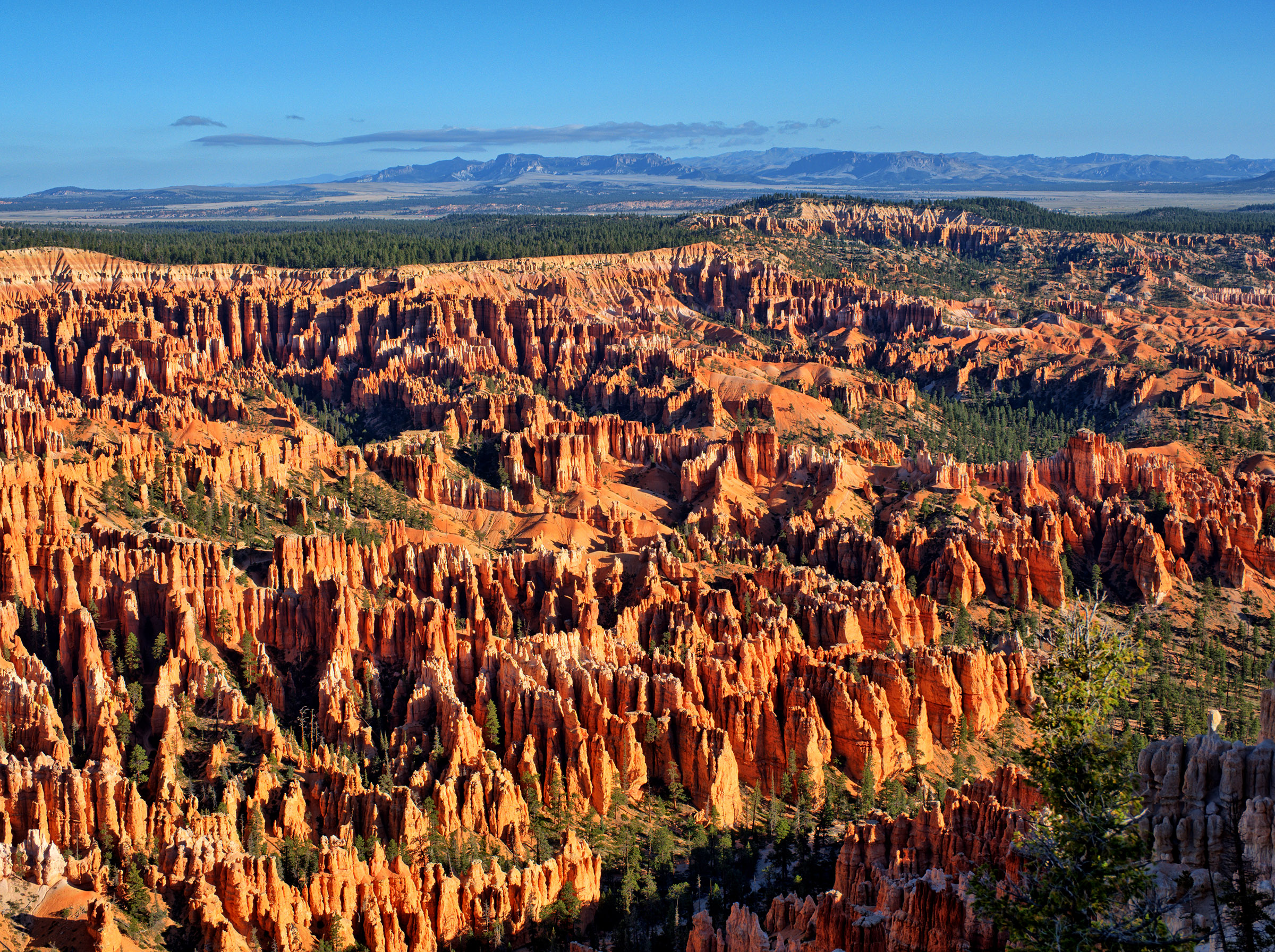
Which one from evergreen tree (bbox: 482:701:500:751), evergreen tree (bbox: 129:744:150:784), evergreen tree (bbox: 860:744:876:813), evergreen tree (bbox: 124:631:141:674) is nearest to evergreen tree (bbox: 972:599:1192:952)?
evergreen tree (bbox: 860:744:876:813)

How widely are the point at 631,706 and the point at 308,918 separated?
63.4 ft

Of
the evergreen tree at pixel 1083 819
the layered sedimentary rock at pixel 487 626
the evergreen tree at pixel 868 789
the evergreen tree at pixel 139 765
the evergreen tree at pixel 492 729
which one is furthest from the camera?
the evergreen tree at pixel 492 729

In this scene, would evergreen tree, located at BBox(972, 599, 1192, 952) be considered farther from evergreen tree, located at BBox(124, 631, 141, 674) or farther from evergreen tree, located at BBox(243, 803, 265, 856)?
evergreen tree, located at BBox(124, 631, 141, 674)

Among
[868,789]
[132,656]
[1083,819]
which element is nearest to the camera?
[1083,819]

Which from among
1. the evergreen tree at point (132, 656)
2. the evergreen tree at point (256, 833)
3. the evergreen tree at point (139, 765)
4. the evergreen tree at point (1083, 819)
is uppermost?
the evergreen tree at point (1083, 819)

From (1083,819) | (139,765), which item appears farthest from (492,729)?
(1083,819)

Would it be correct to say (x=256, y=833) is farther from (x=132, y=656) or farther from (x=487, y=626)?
(x=487, y=626)

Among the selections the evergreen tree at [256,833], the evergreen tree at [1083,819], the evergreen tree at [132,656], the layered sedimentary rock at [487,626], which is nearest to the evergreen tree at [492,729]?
the layered sedimentary rock at [487,626]

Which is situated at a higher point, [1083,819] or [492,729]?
[1083,819]

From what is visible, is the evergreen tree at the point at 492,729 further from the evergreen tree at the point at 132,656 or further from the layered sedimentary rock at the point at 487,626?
the evergreen tree at the point at 132,656

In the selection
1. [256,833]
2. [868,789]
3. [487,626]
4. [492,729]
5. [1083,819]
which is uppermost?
[1083,819]

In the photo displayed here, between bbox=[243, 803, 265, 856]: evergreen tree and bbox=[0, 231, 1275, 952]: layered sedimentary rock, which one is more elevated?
bbox=[0, 231, 1275, 952]: layered sedimentary rock

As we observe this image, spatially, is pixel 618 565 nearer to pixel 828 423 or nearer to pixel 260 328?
pixel 828 423

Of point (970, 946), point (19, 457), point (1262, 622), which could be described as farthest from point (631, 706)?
point (19, 457)
